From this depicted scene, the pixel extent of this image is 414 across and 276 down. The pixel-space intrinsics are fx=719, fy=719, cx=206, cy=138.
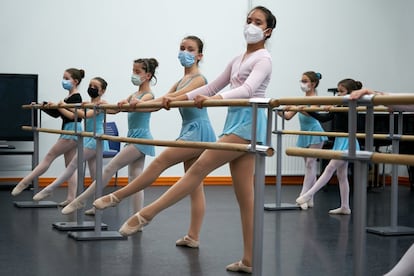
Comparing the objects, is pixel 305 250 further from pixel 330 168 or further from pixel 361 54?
pixel 361 54

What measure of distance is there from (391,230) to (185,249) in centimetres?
187

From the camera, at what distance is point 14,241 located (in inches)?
193

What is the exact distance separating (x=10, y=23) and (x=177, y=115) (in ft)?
7.97

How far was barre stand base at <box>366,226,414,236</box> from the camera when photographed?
220 inches

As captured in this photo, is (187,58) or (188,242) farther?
(188,242)

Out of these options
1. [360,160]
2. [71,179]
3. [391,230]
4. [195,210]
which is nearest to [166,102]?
[195,210]

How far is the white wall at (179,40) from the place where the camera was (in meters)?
9.00

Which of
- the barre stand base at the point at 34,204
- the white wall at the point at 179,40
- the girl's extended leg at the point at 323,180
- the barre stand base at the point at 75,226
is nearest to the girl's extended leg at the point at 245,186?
the barre stand base at the point at 75,226

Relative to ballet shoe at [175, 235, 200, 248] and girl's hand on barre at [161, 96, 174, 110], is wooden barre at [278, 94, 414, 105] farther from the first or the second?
ballet shoe at [175, 235, 200, 248]

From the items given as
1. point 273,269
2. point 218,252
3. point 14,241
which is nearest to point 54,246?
point 14,241

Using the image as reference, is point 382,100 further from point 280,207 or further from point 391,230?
point 280,207

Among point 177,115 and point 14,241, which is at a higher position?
point 177,115

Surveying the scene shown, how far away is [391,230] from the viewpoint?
567 cm

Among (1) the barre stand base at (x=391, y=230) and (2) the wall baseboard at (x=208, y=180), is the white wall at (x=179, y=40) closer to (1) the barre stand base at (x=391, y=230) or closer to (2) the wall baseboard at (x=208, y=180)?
(2) the wall baseboard at (x=208, y=180)
